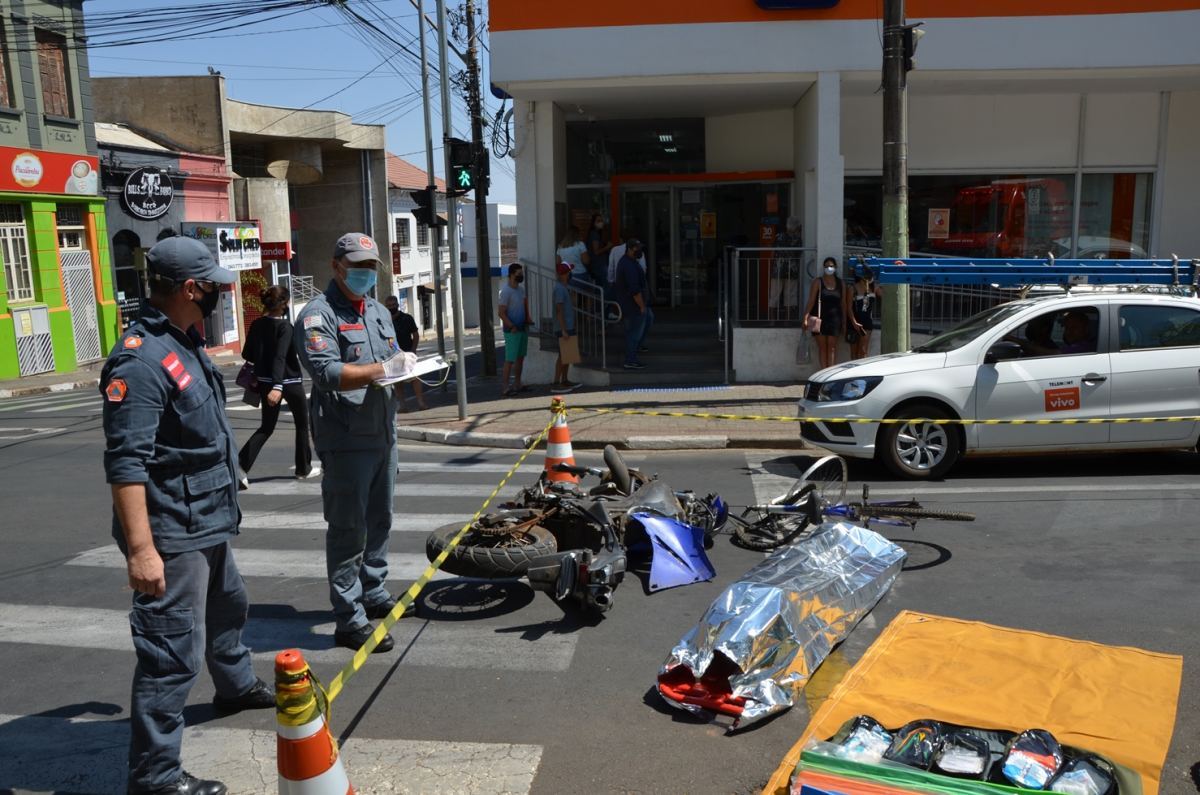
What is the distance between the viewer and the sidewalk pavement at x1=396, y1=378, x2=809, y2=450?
11.5 meters

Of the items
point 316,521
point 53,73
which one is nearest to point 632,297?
point 316,521

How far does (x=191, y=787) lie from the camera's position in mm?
3848

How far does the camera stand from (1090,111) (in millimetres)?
16906

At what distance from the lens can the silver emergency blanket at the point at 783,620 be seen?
4691 millimetres

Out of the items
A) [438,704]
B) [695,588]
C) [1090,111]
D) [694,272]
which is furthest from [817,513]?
[694,272]

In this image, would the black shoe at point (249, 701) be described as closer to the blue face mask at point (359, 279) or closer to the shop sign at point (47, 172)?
the blue face mask at point (359, 279)

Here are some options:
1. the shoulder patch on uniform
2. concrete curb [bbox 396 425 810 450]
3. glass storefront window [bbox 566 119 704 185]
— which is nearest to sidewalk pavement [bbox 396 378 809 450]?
concrete curb [bbox 396 425 810 450]

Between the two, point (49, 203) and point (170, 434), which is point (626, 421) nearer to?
point (170, 434)

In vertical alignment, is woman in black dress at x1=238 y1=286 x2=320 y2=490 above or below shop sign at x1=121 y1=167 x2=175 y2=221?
below

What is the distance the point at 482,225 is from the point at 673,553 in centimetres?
1375

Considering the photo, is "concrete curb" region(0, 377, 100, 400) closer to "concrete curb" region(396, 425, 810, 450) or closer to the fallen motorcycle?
"concrete curb" region(396, 425, 810, 450)

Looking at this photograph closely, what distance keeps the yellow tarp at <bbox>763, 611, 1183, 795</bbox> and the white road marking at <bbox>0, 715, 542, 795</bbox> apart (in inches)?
45.3

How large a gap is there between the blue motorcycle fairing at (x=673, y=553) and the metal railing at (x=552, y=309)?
9.41 m

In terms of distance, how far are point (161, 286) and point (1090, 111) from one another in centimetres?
1694
